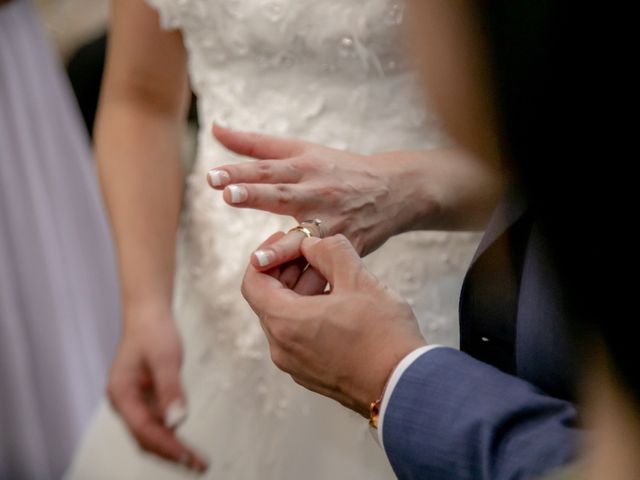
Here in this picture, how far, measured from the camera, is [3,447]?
1.33m

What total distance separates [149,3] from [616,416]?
2.08 feet

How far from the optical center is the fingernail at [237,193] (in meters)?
0.57

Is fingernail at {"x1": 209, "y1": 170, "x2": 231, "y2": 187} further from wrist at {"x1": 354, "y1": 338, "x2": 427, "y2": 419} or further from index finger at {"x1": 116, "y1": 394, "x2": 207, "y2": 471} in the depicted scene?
index finger at {"x1": 116, "y1": 394, "x2": 207, "y2": 471}

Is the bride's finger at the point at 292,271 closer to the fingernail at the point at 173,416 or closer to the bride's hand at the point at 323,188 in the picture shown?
the bride's hand at the point at 323,188

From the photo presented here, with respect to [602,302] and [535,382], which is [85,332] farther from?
[602,302]

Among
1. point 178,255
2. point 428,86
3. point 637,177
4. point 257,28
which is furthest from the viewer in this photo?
point 178,255

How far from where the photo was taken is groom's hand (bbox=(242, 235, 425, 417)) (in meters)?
0.51

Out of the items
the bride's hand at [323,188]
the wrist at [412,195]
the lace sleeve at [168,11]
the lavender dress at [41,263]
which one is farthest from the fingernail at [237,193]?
the lavender dress at [41,263]

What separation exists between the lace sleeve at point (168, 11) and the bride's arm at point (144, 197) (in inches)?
0.6

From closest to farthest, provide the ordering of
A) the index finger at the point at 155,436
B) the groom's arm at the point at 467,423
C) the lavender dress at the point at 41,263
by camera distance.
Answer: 1. the groom's arm at the point at 467,423
2. the index finger at the point at 155,436
3. the lavender dress at the point at 41,263

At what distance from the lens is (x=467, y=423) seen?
0.47m

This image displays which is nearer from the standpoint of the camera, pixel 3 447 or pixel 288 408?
pixel 288 408

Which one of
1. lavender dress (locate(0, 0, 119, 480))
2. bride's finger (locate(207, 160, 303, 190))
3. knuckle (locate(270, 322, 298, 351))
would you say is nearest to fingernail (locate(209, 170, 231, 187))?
bride's finger (locate(207, 160, 303, 190))

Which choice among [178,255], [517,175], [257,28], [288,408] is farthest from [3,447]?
[517,175]
